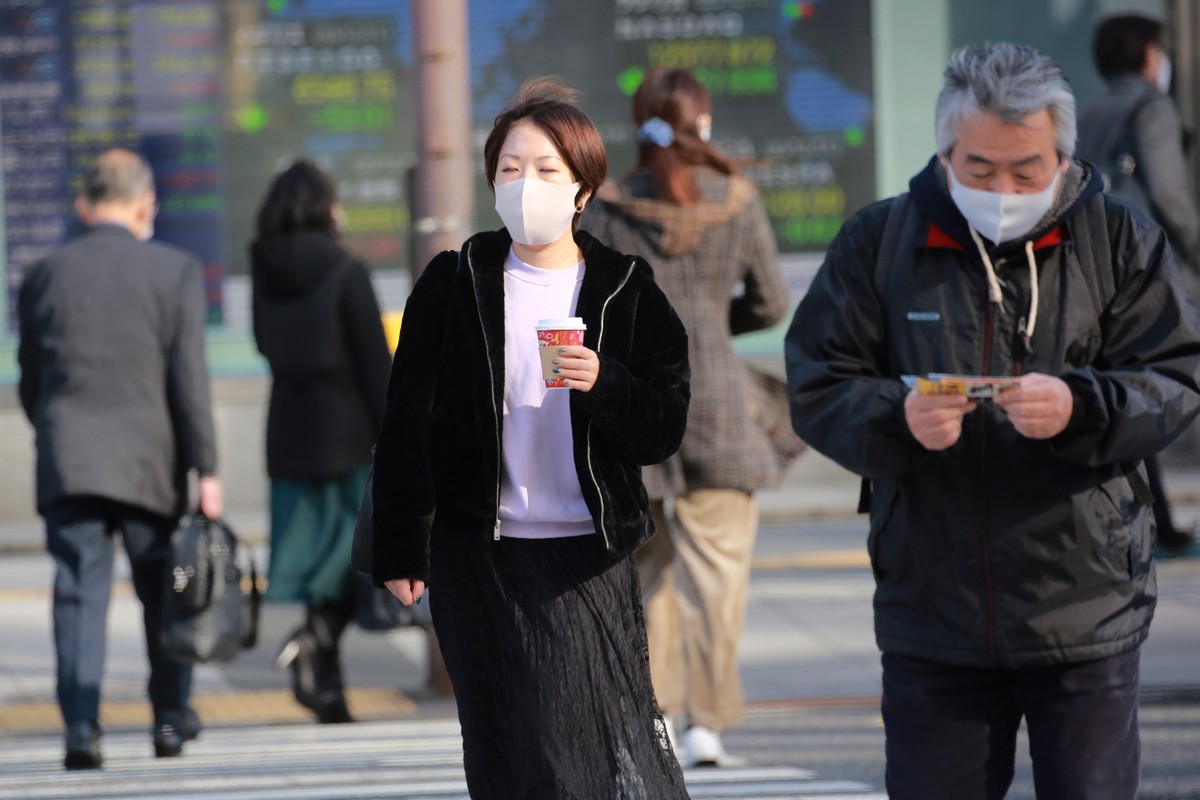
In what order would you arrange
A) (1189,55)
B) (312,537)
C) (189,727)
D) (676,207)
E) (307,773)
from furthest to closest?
(1189,55) < (312,537) < (189,727) < (676,207) < (307,773)

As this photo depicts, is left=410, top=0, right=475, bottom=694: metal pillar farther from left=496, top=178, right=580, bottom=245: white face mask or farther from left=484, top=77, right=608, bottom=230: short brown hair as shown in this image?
left=496, top=178, right=580, bottom=245: white face mask

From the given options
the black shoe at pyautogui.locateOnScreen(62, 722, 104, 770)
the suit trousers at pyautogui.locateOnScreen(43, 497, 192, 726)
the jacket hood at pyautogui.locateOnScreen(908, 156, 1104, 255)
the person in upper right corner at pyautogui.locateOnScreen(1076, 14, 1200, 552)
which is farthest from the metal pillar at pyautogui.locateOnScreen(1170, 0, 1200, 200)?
the jacket hood at pyautogui.locateOnScreen(908, 156, 1104, 255)

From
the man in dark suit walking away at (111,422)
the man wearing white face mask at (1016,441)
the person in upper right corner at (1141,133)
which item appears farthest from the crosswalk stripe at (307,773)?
the person in upper right corner at (1141,133)

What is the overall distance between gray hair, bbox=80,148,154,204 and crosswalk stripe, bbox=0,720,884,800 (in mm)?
1785

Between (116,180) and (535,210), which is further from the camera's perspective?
(116,180)

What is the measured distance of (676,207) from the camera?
5738 mm

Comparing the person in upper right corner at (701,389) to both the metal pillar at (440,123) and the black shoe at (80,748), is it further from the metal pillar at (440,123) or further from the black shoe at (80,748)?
the black shoe at (80,748)

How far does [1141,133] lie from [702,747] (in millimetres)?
4266

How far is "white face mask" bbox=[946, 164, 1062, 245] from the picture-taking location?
3309 millimetres

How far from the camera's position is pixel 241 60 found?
12586mm

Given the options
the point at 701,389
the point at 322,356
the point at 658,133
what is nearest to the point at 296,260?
the point at 322,356

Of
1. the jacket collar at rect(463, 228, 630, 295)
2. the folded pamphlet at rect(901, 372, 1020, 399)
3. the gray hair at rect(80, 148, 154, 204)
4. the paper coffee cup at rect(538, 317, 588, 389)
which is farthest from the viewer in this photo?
the gray hair at rect(80, 148, 154, 204)

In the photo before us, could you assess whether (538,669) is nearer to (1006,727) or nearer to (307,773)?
(1006,727)

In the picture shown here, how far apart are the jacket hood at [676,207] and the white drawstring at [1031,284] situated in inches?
94.5
